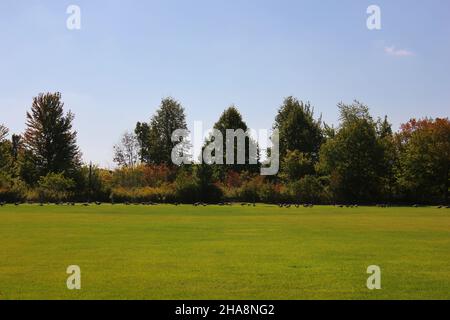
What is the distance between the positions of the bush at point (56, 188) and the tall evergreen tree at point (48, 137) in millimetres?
11377

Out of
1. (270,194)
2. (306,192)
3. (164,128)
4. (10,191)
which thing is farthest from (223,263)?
(164,128)

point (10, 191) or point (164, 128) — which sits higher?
point (164, 128)

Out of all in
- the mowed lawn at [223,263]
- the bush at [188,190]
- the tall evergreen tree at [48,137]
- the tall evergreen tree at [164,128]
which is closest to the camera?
the mowed lawn at [223,263]

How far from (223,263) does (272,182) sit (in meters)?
59.7

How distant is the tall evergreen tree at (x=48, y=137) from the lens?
270 ft

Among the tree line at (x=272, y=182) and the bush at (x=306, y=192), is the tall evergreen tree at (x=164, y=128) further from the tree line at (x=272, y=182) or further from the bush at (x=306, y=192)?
the bush at (x=306, y=192)

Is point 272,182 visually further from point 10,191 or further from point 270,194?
point 10,191

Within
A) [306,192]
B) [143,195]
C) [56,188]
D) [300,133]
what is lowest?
[143,195]

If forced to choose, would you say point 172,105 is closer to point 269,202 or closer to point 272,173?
point 272,173

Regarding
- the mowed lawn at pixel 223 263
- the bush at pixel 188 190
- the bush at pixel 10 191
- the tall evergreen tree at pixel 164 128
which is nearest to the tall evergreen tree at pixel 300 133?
the tall evergreen tree at pixel 164 128

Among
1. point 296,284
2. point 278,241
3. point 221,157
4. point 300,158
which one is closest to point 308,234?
point 278,241

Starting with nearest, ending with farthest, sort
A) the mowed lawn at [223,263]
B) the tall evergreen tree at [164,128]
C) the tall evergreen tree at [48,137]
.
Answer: the mowed lawn at [223,263], the tall evergreen tree at [48,137], the tall evergreen tree at [164,128]

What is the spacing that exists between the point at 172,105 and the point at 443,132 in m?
49.8

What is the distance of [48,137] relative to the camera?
273ft
